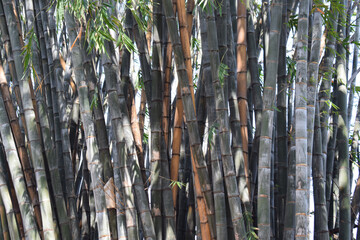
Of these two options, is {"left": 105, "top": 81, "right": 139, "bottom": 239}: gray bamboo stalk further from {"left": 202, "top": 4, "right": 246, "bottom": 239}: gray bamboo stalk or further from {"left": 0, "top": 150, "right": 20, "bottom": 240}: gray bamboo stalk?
{"left": 0, "top": 150, "right": 20, "bottom": 240}: gray bamboo stalk

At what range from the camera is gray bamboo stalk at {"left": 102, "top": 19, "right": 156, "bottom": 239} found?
273 cm

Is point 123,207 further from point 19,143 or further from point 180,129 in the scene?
point 19,143

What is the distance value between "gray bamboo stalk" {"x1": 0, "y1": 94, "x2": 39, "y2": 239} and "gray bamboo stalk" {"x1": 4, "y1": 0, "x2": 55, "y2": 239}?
9 centimetres

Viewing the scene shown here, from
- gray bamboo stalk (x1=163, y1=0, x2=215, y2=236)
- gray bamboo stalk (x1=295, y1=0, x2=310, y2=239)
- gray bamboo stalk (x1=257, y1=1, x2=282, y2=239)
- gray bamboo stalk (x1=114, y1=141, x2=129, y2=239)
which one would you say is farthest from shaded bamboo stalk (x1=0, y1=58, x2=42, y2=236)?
gray bamboo stalk (x1=295, y1=0, x2=310, y2=239)

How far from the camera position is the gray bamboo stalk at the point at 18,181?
300 centimetres

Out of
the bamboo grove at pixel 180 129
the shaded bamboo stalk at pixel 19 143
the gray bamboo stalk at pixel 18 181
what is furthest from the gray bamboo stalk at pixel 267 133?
the shaded bamboo stalk at pixel 19 143

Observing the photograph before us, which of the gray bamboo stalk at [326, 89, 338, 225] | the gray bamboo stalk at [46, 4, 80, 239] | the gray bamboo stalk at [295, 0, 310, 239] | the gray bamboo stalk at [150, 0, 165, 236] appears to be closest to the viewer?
the gray bamboo stalk at [295, 0, 310, 239]

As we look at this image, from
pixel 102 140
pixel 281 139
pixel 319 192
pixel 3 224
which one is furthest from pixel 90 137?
pixel 319 192

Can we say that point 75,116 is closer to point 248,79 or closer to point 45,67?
point 45,67

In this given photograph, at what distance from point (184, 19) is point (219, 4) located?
0.21 meters

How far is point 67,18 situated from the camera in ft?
9.29

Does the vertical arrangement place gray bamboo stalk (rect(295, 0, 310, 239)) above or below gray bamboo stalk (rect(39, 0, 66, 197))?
below

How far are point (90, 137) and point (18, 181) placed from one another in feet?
1.98

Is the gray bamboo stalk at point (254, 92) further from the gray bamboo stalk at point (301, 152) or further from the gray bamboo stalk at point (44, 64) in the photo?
the gray bamboo stalk at point (44, 64)
